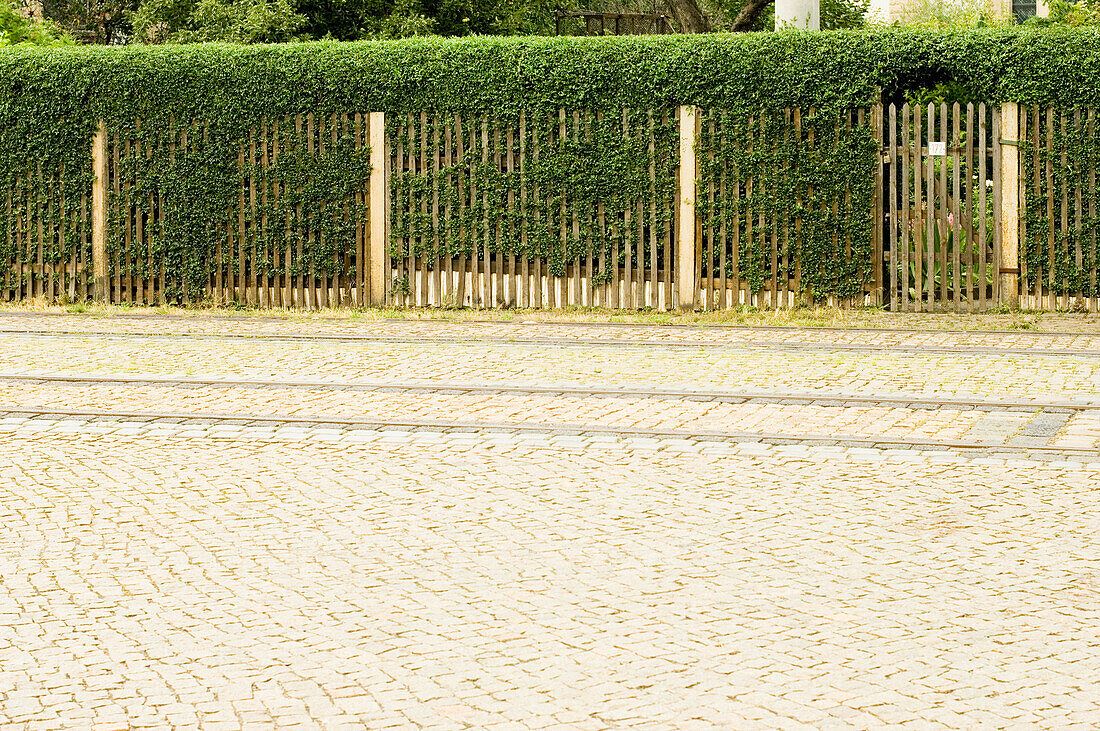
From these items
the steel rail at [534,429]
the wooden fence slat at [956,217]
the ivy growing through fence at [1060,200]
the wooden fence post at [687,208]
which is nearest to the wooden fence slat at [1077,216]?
the ivy growing through fence at [1060,200]

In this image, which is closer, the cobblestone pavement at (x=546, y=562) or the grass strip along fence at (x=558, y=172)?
the cobblestone pavement at (x=546, y=562)

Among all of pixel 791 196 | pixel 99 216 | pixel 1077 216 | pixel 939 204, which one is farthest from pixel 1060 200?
pixel 99 216

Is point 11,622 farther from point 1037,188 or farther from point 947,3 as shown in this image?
point 947,3

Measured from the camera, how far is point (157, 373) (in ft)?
38.2

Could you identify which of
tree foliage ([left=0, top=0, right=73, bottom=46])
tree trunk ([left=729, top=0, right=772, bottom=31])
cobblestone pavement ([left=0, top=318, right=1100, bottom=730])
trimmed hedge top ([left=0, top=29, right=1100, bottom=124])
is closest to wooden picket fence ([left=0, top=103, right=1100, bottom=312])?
trimmed hedge top ([left=0, top=29, right=1100, bottom=124])

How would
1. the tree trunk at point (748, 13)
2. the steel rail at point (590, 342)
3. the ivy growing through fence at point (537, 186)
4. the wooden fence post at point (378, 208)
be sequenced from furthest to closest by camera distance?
the tree trunk at point (748, 13) → the wooden fence post at point (378, 208) → the ivy growing through fence at point (537, 186) → the steel rail at point (590, 342)

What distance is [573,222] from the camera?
54.9 feet

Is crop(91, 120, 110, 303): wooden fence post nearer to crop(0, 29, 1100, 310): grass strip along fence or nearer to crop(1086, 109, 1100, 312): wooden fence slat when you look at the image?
crop(0, 29, 1100, 310): grass strip along fence

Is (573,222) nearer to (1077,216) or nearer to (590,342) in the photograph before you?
(590,342)

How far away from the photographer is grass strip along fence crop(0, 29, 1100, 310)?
15.8 m

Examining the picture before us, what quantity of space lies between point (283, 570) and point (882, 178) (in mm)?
11296

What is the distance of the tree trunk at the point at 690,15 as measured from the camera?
116ft

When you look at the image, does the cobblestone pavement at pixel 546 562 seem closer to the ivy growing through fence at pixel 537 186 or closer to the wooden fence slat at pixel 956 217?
the wooden fence slat at pixel 956 217

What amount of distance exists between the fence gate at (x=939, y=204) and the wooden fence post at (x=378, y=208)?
492 cm
